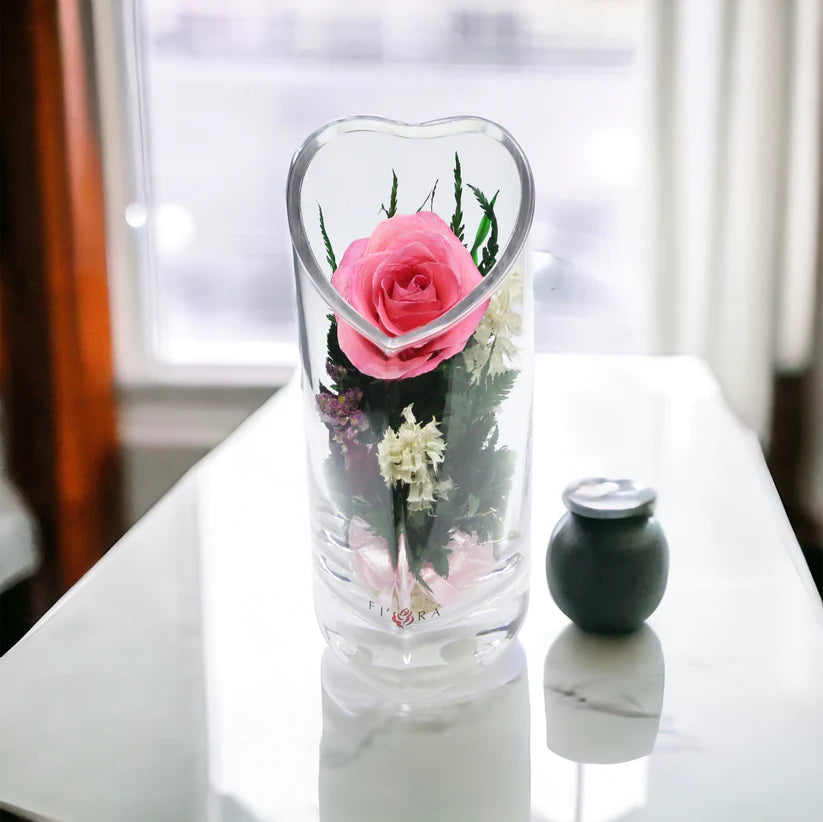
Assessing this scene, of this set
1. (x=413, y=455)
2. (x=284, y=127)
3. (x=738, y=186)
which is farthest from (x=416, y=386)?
(x=284, y=127)

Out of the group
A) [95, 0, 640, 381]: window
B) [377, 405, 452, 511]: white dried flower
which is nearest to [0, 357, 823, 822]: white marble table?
[377, 405, 452, 511]: white dried flower

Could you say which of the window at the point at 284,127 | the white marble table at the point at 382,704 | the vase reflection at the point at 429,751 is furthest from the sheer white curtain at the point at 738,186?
the vase reflection at the point at 429,751

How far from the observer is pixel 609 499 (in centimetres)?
67

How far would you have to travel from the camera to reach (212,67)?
6.95 ft

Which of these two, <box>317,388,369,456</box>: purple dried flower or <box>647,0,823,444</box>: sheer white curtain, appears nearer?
<box>317,388,369,456</box>: purple dried flower

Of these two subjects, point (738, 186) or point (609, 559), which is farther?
point (738, 186)

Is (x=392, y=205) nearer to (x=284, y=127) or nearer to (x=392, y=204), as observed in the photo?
(x=392, y=204)

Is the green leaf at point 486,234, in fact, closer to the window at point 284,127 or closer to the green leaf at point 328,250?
the green leaf at point 328,250

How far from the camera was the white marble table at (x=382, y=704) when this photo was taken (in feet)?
1.74

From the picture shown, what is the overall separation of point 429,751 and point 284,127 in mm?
1803

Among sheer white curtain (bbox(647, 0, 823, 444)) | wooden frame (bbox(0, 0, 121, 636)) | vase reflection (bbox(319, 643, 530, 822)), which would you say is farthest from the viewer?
wooden frame (bbox(0, 0, 121, 636))

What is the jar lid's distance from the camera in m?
0.65

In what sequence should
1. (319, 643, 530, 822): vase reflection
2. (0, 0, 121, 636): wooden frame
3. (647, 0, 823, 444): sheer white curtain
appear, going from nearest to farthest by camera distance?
(319, 643, 530, 822): vase reflection, (647, 0, 823, 444): sheer white curtain, (0, 0, 121, 636): wooden frame

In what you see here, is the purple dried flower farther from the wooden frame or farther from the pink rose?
the wooden frame
